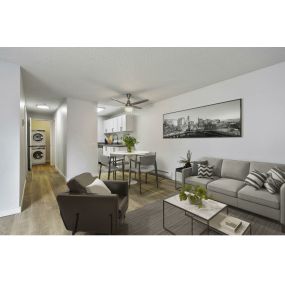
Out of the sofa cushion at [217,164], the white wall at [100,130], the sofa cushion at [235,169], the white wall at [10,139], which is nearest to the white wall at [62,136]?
the white wall at [10,139]

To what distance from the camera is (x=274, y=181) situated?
6.62 ft

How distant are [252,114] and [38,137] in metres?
8.52

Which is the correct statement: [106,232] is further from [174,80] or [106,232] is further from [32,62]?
[174,80]

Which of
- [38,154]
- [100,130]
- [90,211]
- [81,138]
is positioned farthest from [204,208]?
[38,154]

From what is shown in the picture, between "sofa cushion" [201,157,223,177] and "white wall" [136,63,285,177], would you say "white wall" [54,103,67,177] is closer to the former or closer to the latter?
"white wall" [136,63,285,177]

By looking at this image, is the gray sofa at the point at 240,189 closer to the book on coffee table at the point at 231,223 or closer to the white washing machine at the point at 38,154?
the book on coffee table at the point at 231,223

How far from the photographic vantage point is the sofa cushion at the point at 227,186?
7.49ft

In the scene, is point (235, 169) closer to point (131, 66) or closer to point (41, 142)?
point (131, 66)

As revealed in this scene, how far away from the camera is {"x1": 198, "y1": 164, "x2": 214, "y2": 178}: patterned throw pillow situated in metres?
2.87

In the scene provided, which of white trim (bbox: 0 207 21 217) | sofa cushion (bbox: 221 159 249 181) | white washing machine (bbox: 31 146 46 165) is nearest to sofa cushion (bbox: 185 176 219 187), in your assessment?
sofa cushion (bbox: 221 159 249 181)

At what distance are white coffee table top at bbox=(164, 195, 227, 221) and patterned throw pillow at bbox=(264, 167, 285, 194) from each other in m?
0.86

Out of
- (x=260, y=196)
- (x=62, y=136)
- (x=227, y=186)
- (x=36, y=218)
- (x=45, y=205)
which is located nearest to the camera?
(x=260, y=196)

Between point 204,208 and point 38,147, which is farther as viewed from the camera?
point 38,147

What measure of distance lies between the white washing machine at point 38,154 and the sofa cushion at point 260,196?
26.9ft
